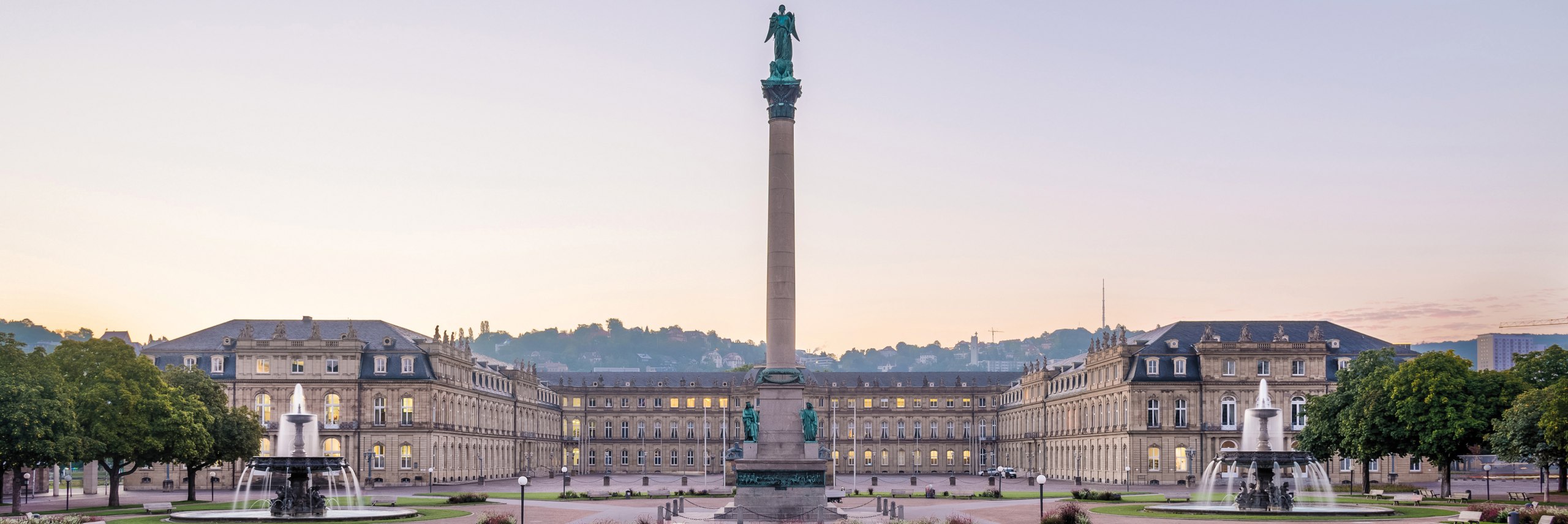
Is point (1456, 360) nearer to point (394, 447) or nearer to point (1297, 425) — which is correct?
point (1297, 425)

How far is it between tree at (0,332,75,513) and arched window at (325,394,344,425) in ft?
198

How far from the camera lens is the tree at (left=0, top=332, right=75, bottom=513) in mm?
68062

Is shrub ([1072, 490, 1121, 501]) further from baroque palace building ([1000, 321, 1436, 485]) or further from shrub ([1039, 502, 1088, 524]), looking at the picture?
baroque palace building ([1000, 321, 1436, 485])

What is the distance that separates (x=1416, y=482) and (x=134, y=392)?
102 m

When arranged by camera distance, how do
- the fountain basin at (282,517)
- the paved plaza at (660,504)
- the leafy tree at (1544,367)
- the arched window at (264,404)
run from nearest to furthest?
the fountain basin at (282,517) < the paved plaza at (660,504) < the leafy tree at (1544,367) < the arched window at (264,404)

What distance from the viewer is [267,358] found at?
132625 millimetres

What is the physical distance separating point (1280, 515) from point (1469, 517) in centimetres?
759

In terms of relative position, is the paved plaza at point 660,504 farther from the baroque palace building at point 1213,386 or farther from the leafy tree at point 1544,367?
the leafy tree at point 1544,367

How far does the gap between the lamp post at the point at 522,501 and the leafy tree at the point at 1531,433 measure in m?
51.5

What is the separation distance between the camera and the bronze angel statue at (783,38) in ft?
206

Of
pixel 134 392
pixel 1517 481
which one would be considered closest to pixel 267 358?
pixel 134 392

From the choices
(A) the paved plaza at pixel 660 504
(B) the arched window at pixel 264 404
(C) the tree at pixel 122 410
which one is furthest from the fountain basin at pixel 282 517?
(B) the arched window at pixel 264 404

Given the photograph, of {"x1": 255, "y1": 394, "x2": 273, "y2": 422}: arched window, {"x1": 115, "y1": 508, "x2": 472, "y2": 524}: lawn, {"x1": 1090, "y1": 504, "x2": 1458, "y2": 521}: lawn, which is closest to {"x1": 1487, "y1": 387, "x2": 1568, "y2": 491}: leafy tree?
{"x1": 1090, "y1": 504, "x2": 1458, "y2": 521}: lawn

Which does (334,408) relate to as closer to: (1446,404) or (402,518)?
(402,518)
